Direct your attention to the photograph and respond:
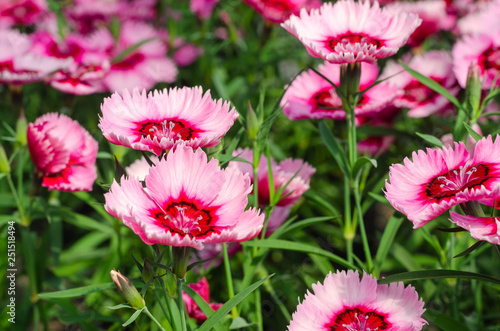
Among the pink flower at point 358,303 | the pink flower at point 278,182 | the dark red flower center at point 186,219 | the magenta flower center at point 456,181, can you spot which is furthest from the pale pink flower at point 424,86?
the dark red flower center at point 186,219

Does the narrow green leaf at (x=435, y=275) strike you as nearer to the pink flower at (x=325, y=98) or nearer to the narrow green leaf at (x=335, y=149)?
the narrow green leaf at (x=335, y=149)

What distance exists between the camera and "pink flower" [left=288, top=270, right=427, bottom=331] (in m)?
1.09

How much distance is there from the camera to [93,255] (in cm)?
215

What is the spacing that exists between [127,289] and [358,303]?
0.45 metres

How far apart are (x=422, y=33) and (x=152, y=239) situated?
6.15 ft

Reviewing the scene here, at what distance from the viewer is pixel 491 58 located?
1.71 m

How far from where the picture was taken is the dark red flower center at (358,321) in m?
1.10

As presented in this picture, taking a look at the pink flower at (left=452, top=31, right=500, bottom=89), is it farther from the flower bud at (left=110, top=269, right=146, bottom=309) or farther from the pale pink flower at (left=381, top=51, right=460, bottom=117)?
the flower bud at (left=110, top=269, right=146, bottom=309)

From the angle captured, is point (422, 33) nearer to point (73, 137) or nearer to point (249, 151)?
point (249, 151)

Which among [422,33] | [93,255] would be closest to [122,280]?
[93,255]

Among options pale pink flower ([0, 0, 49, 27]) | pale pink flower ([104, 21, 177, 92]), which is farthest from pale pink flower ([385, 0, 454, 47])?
pale pink flower ([0, 0, 49, 27])

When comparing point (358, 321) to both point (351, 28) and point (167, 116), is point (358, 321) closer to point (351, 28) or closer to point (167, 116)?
point (167, 116)

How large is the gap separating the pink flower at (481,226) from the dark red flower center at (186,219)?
0.42m

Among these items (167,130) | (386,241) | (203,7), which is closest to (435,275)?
(386,241)
